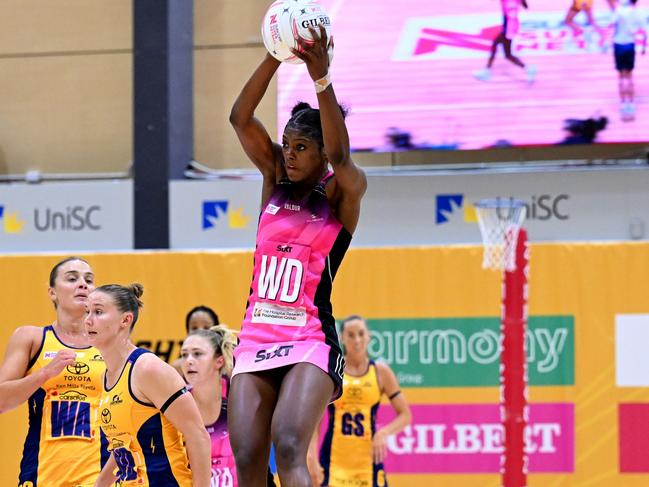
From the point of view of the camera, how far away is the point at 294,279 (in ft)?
14.3

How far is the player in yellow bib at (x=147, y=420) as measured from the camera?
488 centimetres

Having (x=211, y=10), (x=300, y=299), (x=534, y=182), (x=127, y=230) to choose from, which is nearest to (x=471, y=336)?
(x=534, y=182)

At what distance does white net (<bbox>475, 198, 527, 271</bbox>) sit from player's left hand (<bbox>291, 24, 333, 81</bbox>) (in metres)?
4.57

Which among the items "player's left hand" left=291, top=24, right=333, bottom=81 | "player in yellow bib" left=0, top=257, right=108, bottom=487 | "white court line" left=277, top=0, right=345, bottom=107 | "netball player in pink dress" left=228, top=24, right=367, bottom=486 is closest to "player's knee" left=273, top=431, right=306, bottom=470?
"netball player in pink dress" left=228, top=24, right=367, bottom=486

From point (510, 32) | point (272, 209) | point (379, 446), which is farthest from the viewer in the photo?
point (510, 32)

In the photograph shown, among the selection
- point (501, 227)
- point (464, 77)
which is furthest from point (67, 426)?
point (464, 77)

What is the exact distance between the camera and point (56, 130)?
13.2 meters

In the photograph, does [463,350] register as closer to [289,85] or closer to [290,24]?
[289,85]

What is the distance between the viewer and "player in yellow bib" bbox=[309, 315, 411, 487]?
882cm

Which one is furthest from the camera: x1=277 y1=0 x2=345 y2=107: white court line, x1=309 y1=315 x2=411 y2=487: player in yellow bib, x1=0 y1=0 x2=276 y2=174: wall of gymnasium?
x1=0 y1=0 x2=276 y2=174: wall of gymnasium

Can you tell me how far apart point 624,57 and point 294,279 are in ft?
24.6

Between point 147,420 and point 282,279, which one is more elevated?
point 282,279

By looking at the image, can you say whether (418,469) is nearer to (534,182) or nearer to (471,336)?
(471,336)

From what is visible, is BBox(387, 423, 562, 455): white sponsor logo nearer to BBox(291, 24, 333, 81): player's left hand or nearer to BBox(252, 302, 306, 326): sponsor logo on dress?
BBox(252, 302, 306, 326): sponsor logo on dress
